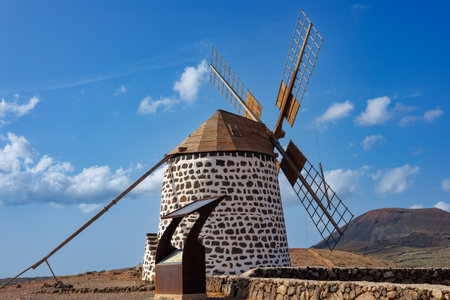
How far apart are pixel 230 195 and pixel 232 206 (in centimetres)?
37

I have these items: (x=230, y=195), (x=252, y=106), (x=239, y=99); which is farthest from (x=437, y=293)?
(x=239, y=99)

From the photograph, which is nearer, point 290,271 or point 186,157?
point 290,271

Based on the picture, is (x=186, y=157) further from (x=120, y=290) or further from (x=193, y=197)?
(x=120, y=290)

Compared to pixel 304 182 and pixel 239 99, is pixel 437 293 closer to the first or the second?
pixel 304 182

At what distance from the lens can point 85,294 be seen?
13977 millimetres

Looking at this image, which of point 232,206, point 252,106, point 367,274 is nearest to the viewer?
point 367,274

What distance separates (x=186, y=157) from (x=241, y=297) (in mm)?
6848

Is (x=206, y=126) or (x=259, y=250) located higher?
(x=206, y=126)

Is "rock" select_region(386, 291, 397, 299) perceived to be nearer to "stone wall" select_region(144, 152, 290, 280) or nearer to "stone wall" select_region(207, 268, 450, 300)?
"stone wall" select_region(207, 268, 450, 300)

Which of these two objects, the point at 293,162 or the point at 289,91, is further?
the point at 293,162

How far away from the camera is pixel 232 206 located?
51.2ft

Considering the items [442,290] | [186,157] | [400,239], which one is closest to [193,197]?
[186,157]

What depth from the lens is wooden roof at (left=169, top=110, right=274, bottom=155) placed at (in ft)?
53.1

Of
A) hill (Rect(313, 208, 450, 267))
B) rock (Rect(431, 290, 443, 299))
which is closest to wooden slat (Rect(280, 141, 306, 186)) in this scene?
rock (Rect(431, 290, 443, 299))
